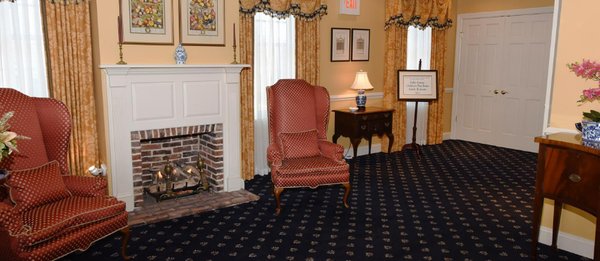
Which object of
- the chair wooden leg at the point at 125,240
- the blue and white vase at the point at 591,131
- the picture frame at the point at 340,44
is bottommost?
the chair wooden leg at the point at 125,240

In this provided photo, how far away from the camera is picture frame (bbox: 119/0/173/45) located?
452cm

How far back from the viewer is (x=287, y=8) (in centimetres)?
603

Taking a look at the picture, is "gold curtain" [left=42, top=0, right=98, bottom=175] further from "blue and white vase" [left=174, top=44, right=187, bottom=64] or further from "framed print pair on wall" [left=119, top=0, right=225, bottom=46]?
"blue and white vase" [left=174, top=44, right=187, bottom=64]

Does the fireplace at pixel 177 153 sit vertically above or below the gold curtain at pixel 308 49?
below

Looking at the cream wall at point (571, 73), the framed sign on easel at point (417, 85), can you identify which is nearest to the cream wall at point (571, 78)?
the cream wall at point (571, 73)

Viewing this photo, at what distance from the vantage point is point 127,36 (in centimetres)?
455

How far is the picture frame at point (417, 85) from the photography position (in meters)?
7.30

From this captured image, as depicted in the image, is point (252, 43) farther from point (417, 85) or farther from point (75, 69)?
point (417, 85)

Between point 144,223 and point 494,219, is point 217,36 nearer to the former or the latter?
point 144,223

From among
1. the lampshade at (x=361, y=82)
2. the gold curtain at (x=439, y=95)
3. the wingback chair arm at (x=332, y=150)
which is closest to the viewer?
the wingback chair arm at (x=332, y=150)

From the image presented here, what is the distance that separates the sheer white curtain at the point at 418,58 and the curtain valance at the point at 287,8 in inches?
83.7

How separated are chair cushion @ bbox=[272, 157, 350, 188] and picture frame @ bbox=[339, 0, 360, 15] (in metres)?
2.87

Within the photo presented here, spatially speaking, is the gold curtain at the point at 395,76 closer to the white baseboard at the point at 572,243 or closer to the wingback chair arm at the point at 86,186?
the white baseboard at the point at 572,243

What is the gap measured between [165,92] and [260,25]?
68.5 inches
